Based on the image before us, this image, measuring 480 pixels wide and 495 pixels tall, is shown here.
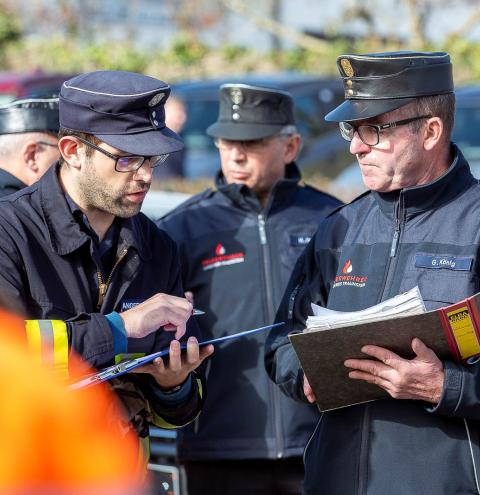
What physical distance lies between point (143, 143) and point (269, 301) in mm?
1332

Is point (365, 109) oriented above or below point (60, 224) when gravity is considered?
above

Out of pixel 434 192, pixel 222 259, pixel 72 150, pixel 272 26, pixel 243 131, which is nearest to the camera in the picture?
pixel 434 192

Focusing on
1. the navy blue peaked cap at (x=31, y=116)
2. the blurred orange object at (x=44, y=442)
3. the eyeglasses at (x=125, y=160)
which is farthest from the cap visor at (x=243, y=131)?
the blurred orange object at (x=44, y=442)

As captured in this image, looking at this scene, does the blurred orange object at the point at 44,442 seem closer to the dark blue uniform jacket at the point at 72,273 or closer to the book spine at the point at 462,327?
the dark blue uniform jacket at the point at 72,273

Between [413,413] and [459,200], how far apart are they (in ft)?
2.31

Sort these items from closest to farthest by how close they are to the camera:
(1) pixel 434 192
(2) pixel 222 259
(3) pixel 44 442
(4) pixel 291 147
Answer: (3) pixel 44 442, (1) pixel 434 192, (2) pixel 222 259, (4) pixel 291 147

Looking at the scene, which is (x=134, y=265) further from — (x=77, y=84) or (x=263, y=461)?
(x=263, y=461)

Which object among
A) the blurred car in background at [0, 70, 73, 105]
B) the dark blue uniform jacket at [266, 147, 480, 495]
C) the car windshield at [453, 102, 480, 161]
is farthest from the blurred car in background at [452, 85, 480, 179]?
the dark blue uniform jacket at [266, 147, 480, 495]

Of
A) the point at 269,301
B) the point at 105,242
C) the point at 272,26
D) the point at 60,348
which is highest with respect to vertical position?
the point at 272,26

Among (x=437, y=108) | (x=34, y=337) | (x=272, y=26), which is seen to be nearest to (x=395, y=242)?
(x=437, y=108)

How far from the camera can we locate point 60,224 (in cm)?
347

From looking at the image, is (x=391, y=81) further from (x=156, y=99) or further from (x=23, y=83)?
(x=23, y=83)

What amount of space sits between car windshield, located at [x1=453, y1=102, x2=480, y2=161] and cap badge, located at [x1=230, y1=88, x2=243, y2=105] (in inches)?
171

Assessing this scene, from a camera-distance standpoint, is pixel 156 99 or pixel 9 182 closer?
pixel 156 99
